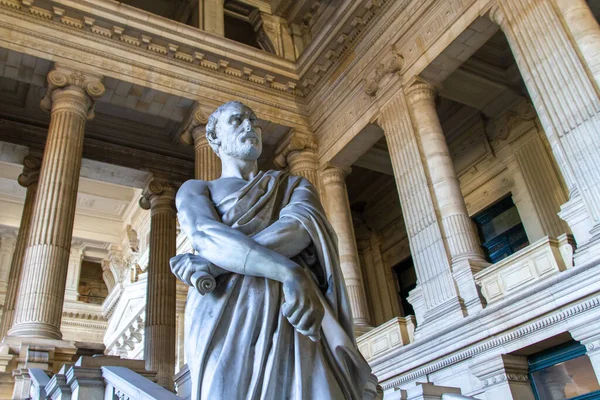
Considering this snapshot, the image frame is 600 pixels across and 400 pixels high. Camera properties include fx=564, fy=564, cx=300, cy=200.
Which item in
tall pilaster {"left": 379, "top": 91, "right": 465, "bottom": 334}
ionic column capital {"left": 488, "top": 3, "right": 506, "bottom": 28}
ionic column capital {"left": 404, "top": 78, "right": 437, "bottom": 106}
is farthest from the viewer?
ionic column capital {"left": 404, "top": 78, "right": 437, "bottom": 106}

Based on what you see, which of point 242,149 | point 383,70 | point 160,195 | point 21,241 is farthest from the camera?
point 160,195

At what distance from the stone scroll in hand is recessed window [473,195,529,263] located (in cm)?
1353

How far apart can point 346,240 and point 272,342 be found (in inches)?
467

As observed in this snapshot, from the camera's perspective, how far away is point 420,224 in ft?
36.0

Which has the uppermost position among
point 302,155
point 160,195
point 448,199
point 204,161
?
point 160,195

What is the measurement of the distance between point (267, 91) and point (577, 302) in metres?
9.53

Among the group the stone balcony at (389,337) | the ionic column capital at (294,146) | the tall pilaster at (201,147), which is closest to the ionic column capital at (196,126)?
the tall pilaster at (201,147)

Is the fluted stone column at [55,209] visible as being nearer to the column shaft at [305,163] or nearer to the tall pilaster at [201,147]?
the tall pilaster at [201,147]

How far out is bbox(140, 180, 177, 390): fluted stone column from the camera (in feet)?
45.7

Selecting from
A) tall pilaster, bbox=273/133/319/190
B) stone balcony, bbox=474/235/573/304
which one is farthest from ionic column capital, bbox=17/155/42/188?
stone balcony, bbox=474/235/573/304

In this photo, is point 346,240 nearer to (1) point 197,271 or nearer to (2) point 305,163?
(2) point 305,163

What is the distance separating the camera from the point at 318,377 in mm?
1827

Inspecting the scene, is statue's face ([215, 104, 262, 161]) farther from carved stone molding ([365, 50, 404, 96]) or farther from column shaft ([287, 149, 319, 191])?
column shaft ([287, 149, 319, 191])

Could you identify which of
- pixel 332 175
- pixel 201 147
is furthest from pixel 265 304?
pixel 332 175
